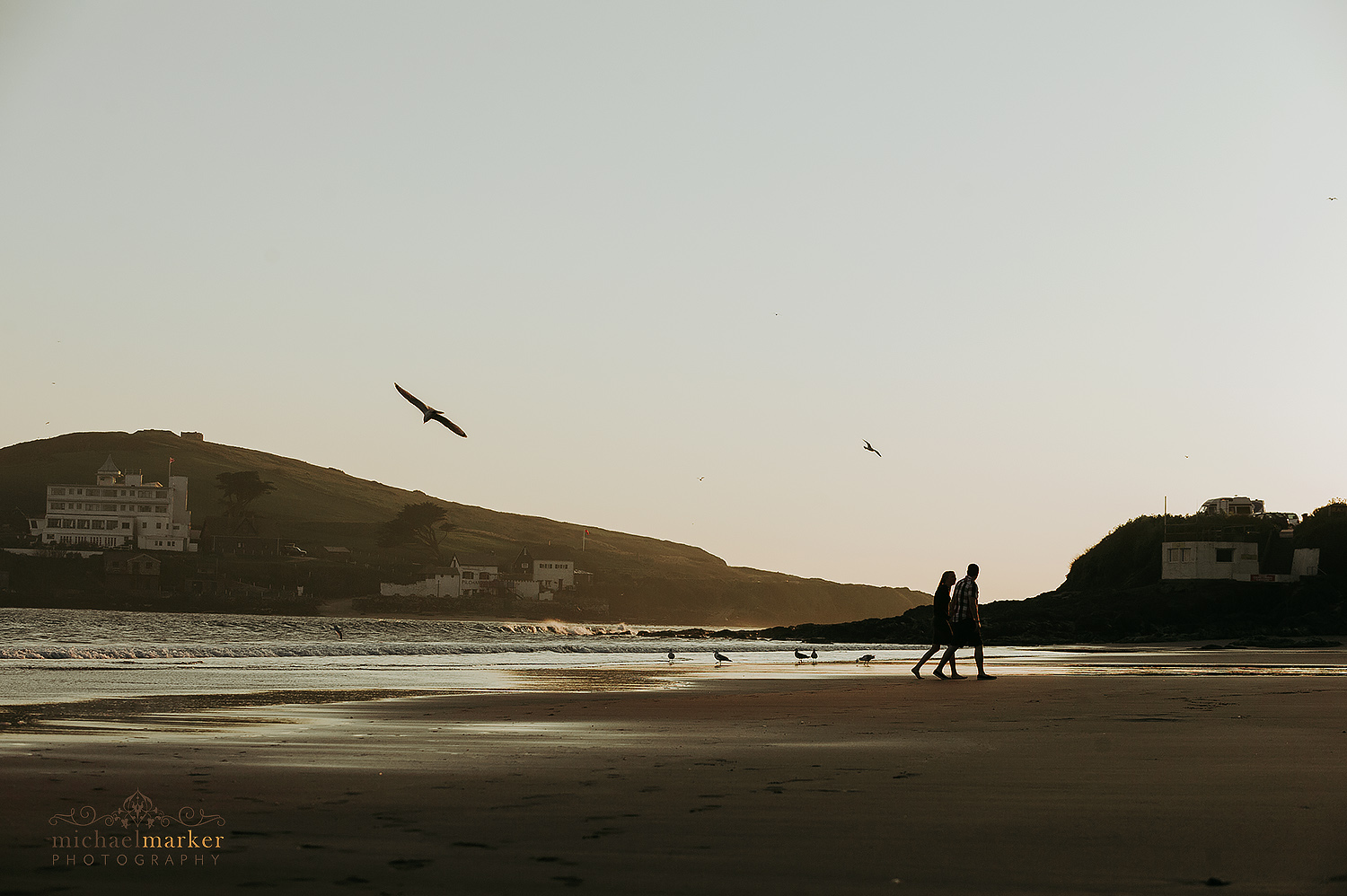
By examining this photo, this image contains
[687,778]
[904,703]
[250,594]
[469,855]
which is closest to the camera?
[469,855]

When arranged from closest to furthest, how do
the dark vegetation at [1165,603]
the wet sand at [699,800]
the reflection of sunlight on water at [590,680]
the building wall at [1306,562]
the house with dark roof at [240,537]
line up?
1. the wet sand at [699,800]
2. the reflection of sunlight on water at [590,680]
3. the dark vegetation at [1165,603]
4. the building wall at [1306,562]
5. the house with dark roof at [240,537]

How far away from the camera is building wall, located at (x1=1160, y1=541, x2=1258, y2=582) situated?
64562 millimetres

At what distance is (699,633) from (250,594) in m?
83.5

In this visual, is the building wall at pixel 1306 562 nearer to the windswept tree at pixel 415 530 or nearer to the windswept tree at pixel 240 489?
the windswept tree at pixel 415 530

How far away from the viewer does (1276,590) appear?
2360 inches

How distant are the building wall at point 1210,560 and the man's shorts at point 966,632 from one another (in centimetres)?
5307

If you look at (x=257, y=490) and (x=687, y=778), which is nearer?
(x=687, y=778)

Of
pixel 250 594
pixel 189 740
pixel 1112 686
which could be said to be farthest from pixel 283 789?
pixel 250 594

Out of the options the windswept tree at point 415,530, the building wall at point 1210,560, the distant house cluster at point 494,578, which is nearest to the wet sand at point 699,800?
the building wall at point 1210,560

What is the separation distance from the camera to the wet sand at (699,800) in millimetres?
3980

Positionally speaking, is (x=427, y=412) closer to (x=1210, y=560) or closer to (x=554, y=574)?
(x=1210, y=560)

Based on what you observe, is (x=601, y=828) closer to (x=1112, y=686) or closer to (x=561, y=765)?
(x=561, y=765)

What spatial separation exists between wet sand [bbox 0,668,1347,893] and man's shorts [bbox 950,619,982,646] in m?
6.52

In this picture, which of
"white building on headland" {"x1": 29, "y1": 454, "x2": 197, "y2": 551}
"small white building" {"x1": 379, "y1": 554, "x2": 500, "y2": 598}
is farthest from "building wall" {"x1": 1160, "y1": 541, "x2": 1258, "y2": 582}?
"white building on headland" {"x1": 29, "y1": 454, "x2": 197, "y2": 551}
